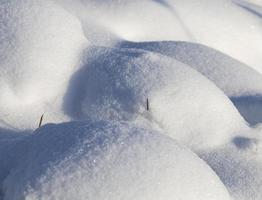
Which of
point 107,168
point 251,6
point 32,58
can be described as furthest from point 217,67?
point 251,6

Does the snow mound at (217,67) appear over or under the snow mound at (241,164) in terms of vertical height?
under

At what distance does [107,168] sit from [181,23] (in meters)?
1.64

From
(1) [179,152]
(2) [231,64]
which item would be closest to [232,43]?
(2) [231,64]

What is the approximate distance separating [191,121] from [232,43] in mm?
1117

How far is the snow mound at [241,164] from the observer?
4.84ft

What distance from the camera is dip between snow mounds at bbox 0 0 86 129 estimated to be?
1707 mm

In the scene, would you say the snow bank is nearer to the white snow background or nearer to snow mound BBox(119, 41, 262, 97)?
the white snow background

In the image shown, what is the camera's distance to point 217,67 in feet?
7.04

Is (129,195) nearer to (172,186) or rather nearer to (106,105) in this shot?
(172,186)

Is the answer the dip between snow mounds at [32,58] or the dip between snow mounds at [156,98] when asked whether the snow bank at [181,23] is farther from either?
the dip between snow mounds at [156,98]

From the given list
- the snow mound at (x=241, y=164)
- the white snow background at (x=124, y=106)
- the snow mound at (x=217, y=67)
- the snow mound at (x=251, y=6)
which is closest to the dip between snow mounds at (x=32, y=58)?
the white snow background at (x=124, y=106)

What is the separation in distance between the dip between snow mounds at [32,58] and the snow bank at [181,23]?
0.45 metres

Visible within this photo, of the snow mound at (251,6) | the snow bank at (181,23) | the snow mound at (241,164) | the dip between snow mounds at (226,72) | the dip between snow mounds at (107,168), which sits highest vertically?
the dip between snow mounds at (107,168)

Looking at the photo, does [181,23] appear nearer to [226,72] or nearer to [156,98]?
[226,72]
